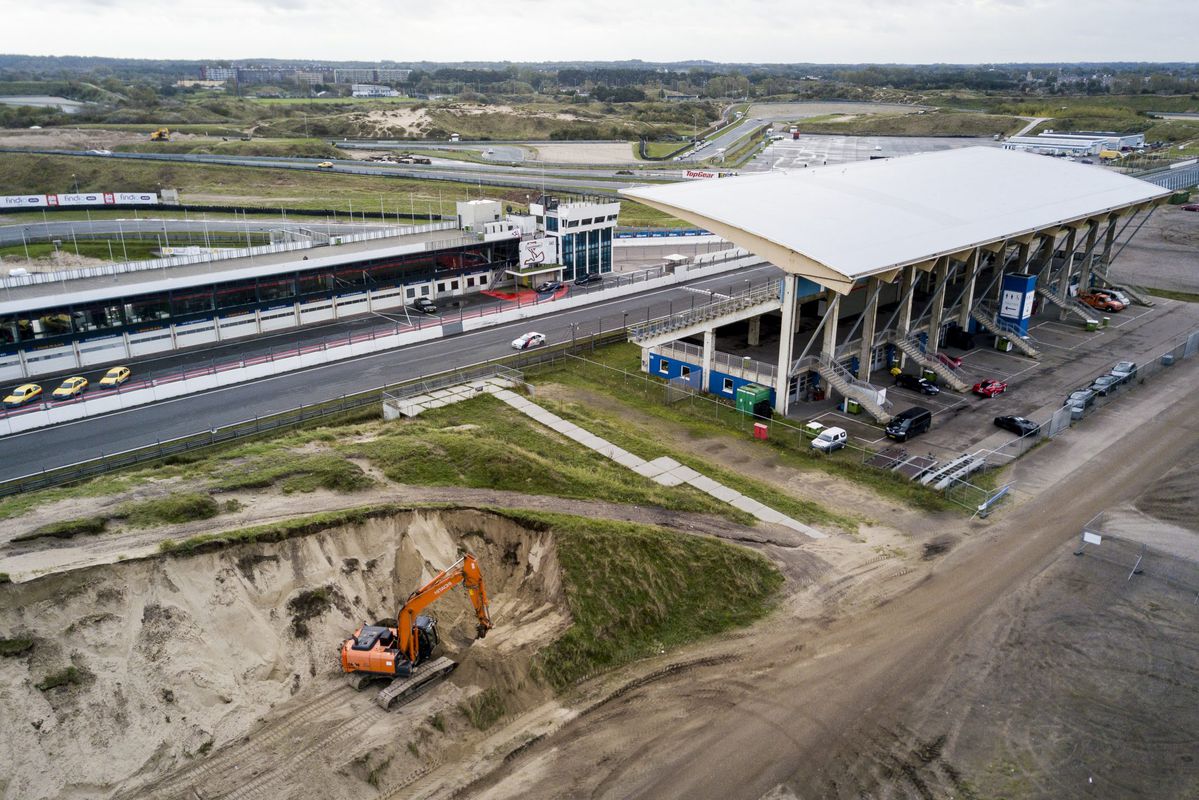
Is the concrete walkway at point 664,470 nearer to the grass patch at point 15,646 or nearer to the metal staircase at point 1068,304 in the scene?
the grass patch at point 15,646

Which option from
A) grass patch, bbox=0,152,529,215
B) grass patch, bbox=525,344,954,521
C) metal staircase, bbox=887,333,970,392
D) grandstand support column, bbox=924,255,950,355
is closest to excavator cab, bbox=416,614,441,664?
grass patch, bbox=525,344,954,521

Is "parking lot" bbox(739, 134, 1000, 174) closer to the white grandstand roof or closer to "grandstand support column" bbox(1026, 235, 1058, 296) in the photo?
the white grandstand roof

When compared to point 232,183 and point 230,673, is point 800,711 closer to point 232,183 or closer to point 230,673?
point 230,673

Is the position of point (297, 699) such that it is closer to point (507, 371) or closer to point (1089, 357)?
point (507, 371)

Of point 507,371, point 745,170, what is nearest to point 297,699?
point 507,371

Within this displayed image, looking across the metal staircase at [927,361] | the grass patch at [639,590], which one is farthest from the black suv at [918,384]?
the grass patch at [639,590]

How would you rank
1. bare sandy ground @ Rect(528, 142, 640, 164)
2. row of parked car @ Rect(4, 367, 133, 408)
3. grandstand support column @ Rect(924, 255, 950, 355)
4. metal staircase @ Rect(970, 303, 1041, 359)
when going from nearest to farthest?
row of parked car @ Rect(4, 367, 133, 408) → grandstand support column @ Rect(924, 255, 950, 355) → metal staircase @ Rect(970, 303, 1041, 359) → bare sandy ground @ Rect(528, 142, 640, 164)
